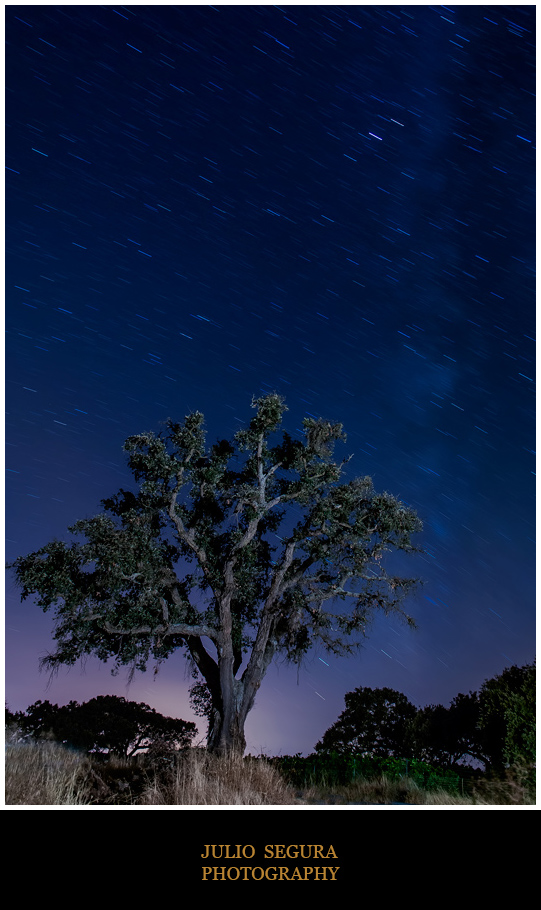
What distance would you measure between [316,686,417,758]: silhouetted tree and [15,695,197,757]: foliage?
1365cm

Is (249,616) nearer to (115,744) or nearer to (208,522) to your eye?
(208,522)

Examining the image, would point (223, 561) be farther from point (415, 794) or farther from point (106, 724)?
point (106, 724)

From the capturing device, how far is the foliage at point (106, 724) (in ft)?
130

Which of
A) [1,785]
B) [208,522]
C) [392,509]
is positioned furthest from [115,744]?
[1,785]

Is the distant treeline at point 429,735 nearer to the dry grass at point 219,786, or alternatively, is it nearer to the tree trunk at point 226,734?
the tree trunk at point 226,734

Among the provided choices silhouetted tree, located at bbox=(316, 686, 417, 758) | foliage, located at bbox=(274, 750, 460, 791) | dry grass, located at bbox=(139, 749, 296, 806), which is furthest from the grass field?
silhouetted tree, located at bbox=(316, 686, 417, 758)

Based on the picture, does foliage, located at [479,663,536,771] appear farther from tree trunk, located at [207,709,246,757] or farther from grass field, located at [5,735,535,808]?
tree trunk, located at [207,709,246,757]

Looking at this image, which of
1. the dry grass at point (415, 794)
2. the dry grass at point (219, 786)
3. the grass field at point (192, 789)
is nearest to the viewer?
the grass field at point (192, 789)

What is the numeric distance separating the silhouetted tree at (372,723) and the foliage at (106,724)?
1365cm

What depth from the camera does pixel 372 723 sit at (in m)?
50.2

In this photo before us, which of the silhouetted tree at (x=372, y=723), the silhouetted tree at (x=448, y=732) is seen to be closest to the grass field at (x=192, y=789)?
the silhouetted tree at (x=448, y=732)

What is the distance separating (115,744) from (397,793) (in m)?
35.4

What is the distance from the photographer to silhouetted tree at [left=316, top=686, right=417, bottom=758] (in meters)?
49.0

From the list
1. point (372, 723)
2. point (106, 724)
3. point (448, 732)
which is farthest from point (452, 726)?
point (106, 724)
